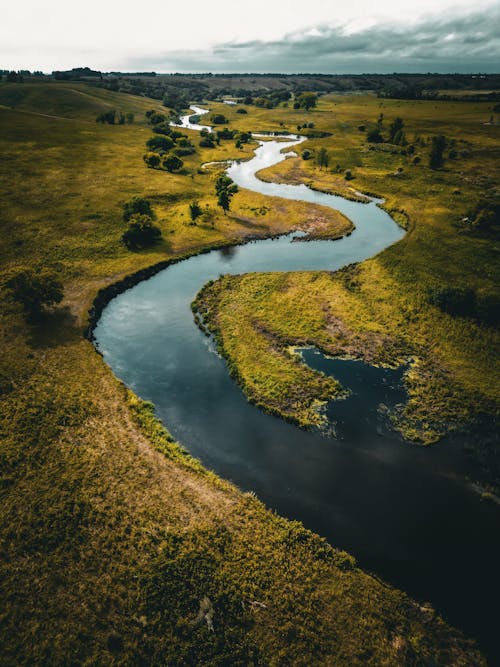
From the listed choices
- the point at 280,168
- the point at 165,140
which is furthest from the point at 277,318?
the point at 165,140

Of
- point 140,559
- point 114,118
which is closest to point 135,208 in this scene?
point 140,559

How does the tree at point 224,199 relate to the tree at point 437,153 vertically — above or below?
below

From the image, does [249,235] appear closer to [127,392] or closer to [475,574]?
[127,392]

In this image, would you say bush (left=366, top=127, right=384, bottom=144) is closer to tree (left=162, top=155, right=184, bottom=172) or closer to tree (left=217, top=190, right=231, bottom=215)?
tree (left=162, top=155, right=184, bottom=172)

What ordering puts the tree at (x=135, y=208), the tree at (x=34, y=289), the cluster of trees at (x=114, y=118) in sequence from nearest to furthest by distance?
the tree at (x=34, y=289) → the tree at (x=135, y=208) → the cluster of trees at (x=114, y=118)

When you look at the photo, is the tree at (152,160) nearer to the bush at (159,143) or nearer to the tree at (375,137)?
the bush at (159,143)

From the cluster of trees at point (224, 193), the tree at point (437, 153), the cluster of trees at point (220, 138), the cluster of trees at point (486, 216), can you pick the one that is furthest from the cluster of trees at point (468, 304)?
the cluster of trees at point (220, 138)

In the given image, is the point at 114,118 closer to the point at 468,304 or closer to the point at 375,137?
the point at 375,137
